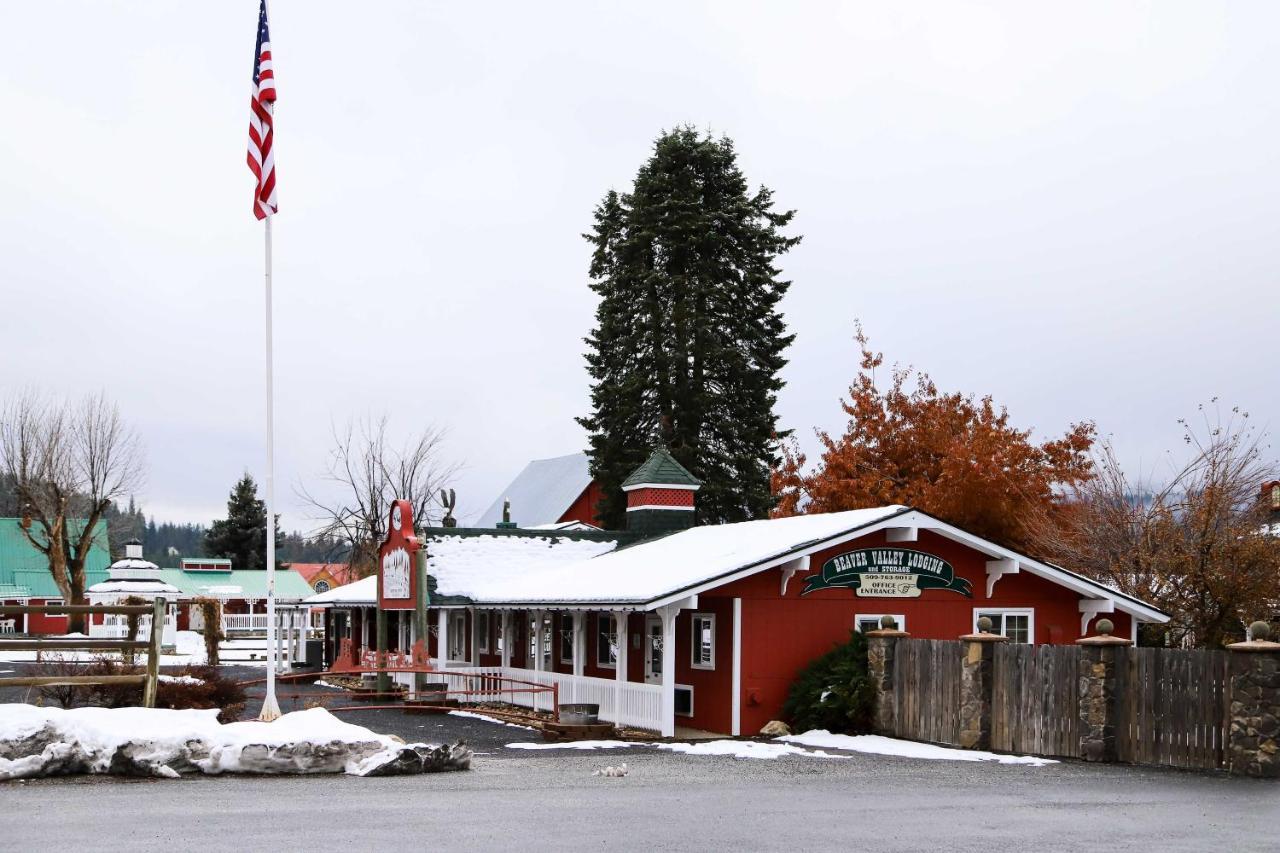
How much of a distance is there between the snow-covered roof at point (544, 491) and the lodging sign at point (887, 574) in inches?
1574

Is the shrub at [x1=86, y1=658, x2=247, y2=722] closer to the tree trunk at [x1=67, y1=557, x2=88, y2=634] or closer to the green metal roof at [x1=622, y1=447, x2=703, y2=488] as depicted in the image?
the green metal roof at [x1=622, y1=447, x2=703, y2=488]

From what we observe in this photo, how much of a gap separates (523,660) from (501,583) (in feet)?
6.11

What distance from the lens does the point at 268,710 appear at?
1962 centimetres

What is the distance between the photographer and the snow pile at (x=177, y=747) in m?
16.2

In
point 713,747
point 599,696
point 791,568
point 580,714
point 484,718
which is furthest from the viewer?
point 484,718

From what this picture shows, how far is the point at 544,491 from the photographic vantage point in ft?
243

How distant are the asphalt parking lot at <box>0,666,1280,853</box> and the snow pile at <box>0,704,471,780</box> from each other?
0.81 ft

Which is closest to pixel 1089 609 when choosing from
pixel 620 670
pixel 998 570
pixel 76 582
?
pixel 998 570

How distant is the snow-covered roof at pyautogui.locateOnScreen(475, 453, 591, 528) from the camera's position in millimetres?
69688

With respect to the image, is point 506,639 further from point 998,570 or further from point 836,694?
point 998,570

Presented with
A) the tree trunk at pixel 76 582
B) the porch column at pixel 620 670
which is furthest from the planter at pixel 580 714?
the tree trunk at pixel 76 582

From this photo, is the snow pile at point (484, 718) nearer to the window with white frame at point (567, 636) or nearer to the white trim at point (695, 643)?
the window with white frame at point (567, 636)

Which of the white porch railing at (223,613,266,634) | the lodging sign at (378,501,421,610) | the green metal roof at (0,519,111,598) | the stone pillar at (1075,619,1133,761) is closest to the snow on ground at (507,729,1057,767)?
the stone pillar at (1075,619,1133,761)

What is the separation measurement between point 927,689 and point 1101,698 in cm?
363
